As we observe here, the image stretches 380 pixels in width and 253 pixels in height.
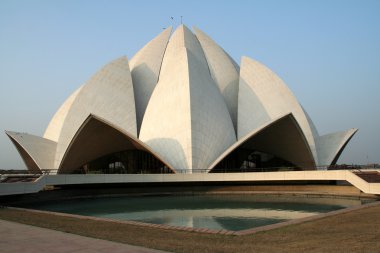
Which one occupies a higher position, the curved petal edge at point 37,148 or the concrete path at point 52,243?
the curved petal edge at point 37,148

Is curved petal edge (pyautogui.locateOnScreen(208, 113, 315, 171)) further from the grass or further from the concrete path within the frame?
the concrete path

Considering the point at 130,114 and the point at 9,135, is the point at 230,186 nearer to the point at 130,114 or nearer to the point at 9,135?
the point at 130,114

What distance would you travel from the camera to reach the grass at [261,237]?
5996 millimetres

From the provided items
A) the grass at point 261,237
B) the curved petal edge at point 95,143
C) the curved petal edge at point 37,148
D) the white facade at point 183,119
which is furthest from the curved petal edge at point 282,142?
the grass at point 261,237

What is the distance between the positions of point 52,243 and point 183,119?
20.5m

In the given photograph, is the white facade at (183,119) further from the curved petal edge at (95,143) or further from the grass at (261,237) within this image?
the grass at (261,237)

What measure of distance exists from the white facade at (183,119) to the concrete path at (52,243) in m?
17.5

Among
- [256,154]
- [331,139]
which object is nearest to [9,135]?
[256,154]

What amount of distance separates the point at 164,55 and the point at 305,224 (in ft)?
98.3

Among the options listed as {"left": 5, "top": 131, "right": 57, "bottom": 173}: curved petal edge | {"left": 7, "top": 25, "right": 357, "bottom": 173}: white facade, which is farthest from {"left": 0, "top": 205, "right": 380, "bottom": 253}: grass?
{"left": 5, "top": 131, "right": 57, "bottom": 173}: curved petal edge

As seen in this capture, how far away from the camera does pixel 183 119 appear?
26609 mm

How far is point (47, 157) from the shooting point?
29766 mm

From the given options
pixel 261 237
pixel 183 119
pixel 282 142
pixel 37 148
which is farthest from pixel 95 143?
pixel 261 237

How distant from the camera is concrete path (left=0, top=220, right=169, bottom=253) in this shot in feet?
18.9
